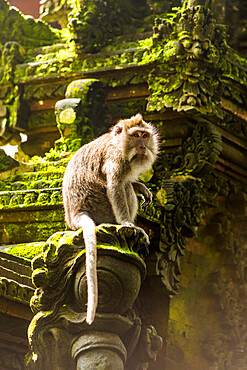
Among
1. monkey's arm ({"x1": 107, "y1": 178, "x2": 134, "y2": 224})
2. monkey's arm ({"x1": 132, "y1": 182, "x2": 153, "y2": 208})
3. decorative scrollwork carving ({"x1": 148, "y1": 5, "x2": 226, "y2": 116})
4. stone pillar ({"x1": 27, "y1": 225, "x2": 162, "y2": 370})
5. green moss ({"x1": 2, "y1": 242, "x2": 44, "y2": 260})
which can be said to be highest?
decorative scrollwork carving ({"x1": 148, "y1": 5, "x2": 226, "y2": 116})

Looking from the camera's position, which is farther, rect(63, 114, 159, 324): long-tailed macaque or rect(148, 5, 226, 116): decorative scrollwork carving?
rect(148, 5, 226, 116): decorative scrollwork carving

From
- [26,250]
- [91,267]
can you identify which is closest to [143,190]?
[26,250]

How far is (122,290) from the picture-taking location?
26.5ft

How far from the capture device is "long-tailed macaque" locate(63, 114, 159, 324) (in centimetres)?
862

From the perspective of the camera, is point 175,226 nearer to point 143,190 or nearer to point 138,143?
point 143,190

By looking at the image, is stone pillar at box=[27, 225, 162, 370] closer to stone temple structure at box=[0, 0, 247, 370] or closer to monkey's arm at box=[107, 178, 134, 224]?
stone temple structure at box=[0, 0, 247, 370]

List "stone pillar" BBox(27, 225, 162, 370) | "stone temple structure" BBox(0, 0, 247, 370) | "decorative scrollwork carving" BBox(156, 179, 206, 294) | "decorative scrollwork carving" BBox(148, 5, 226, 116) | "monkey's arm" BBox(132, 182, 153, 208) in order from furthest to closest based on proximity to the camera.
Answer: "decorative scrollwork carving" BBox(148, 5, 226, 116) → "decorative scrollwork carving" BBox(156, 179, 206, 294) → "monkey's arm" BBox(132, 182, 153, 208) → "stone temple structure" BBox(0, 0, 247, 370) → "stone pillar" BBox(27, 225, 162, 370)

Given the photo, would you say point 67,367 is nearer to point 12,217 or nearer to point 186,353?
point 12,217

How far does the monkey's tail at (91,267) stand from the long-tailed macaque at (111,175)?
1.24 ft

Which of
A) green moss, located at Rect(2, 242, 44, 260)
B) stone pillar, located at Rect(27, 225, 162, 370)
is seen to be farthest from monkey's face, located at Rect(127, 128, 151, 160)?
green moss, located at Rect(2, 242, 44, 260)

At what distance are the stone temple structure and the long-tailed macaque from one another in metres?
0.52

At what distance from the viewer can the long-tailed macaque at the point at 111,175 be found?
28.3 ft

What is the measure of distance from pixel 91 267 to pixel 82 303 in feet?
1.98

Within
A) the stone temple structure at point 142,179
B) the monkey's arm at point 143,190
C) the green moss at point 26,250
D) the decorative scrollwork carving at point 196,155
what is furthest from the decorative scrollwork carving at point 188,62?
the green moss at point 26,250
